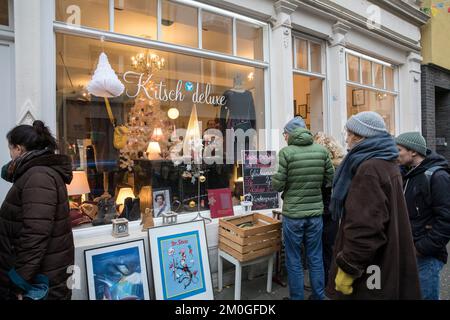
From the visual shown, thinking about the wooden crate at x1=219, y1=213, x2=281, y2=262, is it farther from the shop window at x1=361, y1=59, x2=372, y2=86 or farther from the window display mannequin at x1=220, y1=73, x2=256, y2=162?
the shop window at x1=361, y1=59, x2=372, y2=86

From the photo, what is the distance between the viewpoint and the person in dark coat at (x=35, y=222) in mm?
2084

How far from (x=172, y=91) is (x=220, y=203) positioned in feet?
5.86

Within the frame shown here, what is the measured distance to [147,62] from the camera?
4254 mm

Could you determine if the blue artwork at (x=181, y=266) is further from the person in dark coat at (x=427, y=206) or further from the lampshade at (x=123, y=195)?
the person in dark coat at (x=427, y=206)

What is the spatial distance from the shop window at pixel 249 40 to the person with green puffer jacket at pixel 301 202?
2.08 metres

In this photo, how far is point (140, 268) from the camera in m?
3.28

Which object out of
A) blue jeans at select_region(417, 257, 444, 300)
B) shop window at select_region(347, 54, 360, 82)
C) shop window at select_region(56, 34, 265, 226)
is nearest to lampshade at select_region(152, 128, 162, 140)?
shop window at select_region(56, 34, 265, 226)

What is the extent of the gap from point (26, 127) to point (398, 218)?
2727 mm

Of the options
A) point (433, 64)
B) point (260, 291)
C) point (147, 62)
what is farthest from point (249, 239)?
point (433, 64)

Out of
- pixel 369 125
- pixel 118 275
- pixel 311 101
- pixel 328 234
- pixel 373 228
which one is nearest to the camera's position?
pixel 373 228

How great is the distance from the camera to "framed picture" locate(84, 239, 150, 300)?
305 centimetres

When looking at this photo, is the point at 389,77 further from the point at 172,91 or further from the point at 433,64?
the point at 172,91

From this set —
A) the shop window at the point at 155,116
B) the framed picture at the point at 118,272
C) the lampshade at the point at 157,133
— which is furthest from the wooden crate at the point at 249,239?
the lampshade at the point at 157,133
